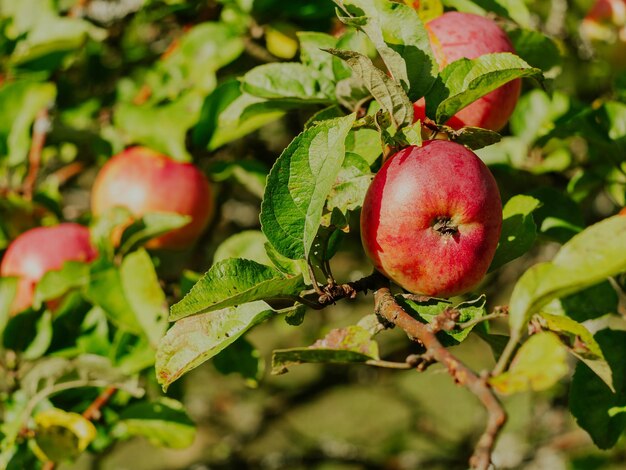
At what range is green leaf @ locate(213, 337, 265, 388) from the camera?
3.79ft

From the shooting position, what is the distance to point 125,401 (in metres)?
1.16

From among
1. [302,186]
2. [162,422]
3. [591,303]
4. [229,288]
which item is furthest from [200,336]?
[591,303]

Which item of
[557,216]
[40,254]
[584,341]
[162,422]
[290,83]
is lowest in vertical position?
[162,422]

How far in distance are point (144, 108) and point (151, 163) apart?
0.10 meters

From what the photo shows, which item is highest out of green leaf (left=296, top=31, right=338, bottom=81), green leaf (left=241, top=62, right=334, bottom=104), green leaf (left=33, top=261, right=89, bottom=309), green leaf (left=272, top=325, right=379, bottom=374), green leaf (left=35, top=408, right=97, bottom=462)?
green leaf (left=296, top=31, right=338, bottom=81)

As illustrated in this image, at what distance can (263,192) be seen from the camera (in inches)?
36.8

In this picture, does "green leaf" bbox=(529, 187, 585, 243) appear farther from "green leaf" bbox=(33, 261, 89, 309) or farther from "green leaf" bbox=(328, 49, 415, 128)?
"green leaf" bbox=(33, 261, 89, 309)

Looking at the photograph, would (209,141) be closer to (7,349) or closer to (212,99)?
(212,99)

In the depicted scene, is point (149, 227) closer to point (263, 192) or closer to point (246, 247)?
point (246, 247)

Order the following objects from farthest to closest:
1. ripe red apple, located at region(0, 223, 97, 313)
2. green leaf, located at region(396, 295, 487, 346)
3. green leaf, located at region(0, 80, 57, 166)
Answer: green leaf, located at region(0, 80, 57, 166), ripe red apple, located at region(0, 223, 97, 313), green leaf, located at region(396, 295, 487, 346)

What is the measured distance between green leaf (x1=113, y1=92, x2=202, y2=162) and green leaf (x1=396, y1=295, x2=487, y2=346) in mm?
625

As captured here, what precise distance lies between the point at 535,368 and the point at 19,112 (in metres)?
1.12

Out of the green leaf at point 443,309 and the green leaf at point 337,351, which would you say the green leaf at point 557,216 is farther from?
the green leaf at point 337,351

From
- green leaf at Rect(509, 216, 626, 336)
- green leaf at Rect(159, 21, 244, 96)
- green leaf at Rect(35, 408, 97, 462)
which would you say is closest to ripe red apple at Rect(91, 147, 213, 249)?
green leaf at Rect(159, 21, 244, 96)
